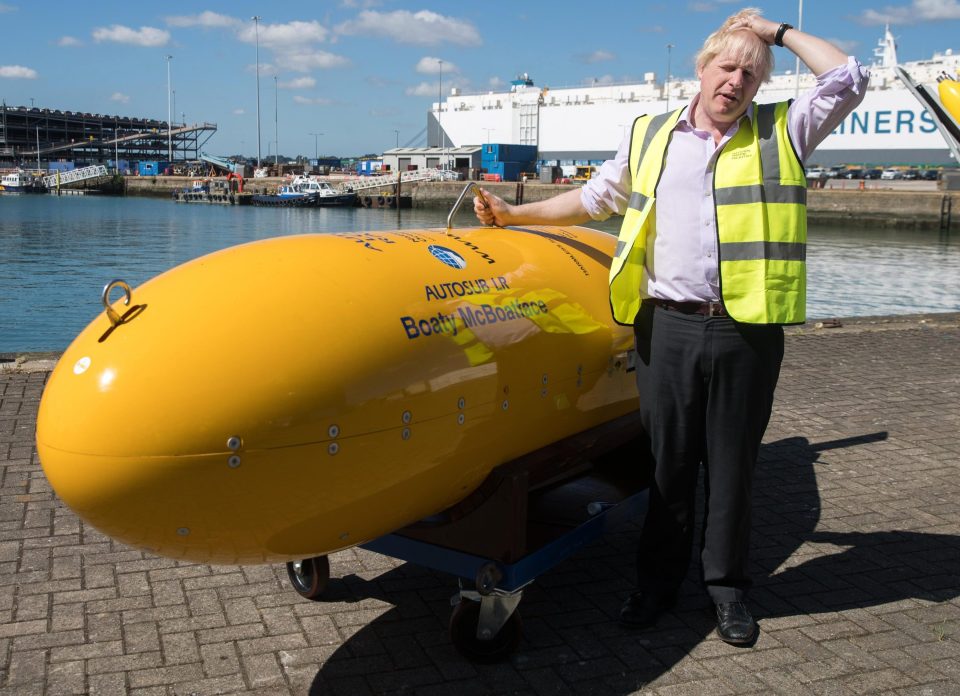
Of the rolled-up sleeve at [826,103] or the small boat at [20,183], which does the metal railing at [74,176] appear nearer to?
the small boat at [20,183]

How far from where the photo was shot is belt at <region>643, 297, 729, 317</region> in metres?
3.46

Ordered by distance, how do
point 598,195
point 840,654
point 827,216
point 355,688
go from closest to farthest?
1. point 355,688
2. point 840,654
3. point 598,195
4. point 827,216

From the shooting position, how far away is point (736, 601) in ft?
11.9

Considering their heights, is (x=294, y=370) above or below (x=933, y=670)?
above

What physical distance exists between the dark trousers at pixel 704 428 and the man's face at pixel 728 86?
77cm

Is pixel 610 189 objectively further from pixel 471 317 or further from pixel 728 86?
pixel 471 317

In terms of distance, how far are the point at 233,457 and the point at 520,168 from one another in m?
75.4

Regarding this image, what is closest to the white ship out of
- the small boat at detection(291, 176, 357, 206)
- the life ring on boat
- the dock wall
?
the dock wall

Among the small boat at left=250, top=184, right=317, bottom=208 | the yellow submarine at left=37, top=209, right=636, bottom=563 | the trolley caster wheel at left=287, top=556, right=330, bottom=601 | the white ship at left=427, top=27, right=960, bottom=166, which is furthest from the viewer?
the small boat at left=250, top=184, right=317, bottom=208

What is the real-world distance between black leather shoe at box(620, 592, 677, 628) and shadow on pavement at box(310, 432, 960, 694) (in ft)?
0.12

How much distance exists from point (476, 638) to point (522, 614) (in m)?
0.45

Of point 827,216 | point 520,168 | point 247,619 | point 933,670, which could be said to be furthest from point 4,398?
point 520,168

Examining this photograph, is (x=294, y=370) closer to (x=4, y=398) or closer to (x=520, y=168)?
(x=4, y=398)

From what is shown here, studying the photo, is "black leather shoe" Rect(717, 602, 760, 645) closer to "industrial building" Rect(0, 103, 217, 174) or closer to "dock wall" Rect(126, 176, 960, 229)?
"dock wall" Rect(126, 176, 960, 229)
